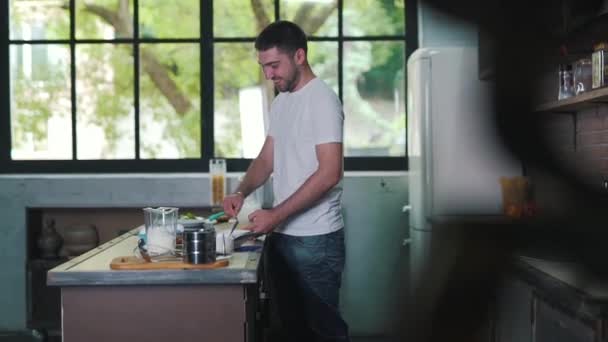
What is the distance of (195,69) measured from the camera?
452 centimetres

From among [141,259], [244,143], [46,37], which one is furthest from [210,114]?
[141,259]

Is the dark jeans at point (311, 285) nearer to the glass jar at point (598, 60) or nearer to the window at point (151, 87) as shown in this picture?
the glass jar at point (598, 60)

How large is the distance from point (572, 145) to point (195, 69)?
4283mm

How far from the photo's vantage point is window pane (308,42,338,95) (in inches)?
176

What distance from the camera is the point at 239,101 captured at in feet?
14.8

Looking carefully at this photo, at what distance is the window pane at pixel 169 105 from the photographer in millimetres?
4508

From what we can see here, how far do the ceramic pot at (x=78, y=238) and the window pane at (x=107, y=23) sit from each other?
106 cm

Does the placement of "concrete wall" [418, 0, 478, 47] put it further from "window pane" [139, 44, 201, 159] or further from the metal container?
"window pane" [139, 44, 201, 159]

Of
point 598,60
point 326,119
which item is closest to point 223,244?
point 326,119

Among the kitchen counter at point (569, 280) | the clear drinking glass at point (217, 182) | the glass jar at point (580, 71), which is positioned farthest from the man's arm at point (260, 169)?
the kitchen counter at point (569, 280)

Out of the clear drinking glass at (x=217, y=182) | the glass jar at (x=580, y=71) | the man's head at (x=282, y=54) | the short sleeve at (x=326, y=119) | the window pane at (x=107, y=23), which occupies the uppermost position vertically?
the window pane at (x=107, y=23)

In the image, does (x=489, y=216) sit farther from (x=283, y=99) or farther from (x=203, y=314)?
(x=283, y=99)

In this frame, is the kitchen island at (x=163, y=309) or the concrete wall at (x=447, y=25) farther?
the kitchen island at (x=163, y=309)

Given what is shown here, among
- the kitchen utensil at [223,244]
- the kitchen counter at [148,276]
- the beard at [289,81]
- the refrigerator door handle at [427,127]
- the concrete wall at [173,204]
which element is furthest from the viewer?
the concrete wall at [173,204]
